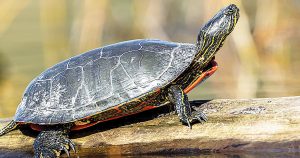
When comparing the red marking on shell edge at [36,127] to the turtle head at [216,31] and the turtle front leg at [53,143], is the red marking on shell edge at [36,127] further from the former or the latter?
the turtle head at [216,31]

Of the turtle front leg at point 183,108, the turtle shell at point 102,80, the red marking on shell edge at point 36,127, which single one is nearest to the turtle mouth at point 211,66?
the turtle shell at point 102,80

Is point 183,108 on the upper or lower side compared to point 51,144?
upper

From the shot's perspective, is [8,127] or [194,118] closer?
[194,118]

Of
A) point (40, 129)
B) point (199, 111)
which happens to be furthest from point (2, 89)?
point (199, 111)

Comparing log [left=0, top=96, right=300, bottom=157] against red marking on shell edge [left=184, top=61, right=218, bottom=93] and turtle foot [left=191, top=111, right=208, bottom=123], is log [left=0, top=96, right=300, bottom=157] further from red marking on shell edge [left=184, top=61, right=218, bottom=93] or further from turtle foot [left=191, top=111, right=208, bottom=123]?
red marking on shell edge [left=184, top=61, right=218, bottom=93]

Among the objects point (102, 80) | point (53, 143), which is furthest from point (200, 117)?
point (53, 143)

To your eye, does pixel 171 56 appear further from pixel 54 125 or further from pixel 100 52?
pixel 54 125

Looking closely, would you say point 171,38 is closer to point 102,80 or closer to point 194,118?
point 102,80
